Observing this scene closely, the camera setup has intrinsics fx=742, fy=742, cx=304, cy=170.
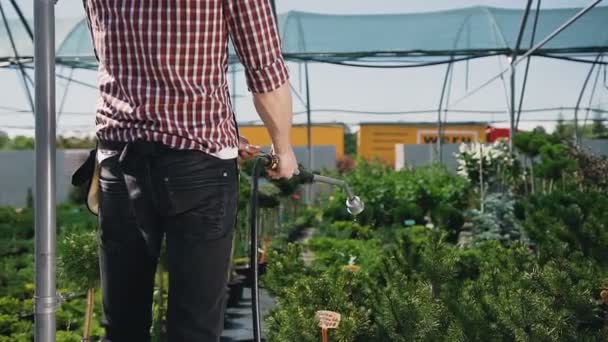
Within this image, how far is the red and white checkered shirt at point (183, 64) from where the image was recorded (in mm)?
1157

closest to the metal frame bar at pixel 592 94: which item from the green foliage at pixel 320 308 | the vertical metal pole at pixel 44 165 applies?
the green foliage at pixel 320 308

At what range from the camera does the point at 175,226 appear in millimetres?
1176

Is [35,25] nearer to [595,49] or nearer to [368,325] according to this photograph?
Answer: [368,325]

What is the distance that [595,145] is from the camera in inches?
382

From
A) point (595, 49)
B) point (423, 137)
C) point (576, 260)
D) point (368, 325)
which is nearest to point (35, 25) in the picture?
point (368, 325)

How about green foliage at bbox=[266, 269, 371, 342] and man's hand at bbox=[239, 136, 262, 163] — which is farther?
green foliage at bbox=[266, 269, 371, 342]

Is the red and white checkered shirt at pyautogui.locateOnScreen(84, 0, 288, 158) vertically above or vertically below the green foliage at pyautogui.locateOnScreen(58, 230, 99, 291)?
above

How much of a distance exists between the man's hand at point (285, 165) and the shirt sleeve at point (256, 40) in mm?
128

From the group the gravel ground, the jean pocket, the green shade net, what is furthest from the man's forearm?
the green shade net

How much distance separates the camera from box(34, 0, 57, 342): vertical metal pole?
1.17m

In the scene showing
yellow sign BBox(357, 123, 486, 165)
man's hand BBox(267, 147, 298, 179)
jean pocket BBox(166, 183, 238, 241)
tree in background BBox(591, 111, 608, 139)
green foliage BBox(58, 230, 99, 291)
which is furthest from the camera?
yellow sign BBox(357, 123, 486, 165)

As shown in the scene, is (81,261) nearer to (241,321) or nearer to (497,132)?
(241,321)

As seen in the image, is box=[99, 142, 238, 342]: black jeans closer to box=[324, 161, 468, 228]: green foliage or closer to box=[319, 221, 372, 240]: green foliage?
box=[319, 221, 372, 240]: green foliage

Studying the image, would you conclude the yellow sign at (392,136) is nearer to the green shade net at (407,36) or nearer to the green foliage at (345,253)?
the green shade net at (407,36)
